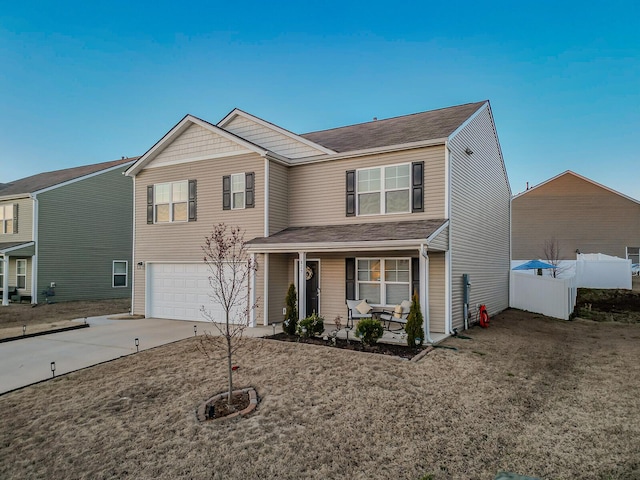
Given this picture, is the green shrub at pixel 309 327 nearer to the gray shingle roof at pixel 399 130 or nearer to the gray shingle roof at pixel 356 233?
the gray shingle roof at pixel 356 233

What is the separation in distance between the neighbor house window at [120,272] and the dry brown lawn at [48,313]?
1668mm

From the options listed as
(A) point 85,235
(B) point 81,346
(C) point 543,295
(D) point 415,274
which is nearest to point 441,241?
(D) point 415,274

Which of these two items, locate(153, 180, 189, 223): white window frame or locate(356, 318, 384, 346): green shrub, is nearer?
locate(356, 318, 384, 346): green shrub

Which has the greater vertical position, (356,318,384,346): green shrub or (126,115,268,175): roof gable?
(126,115,268,175): roof gable

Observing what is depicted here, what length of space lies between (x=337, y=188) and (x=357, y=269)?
8.96 feet

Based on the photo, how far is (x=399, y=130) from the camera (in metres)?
13.1

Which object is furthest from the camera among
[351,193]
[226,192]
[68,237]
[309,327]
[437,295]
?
[68,237]

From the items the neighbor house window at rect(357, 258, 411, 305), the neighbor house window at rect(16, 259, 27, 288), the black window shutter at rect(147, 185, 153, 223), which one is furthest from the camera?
the neighbor house window at rect(16, 259, 27, 288)

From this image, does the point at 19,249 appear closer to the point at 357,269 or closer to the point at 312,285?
the point at 312,285

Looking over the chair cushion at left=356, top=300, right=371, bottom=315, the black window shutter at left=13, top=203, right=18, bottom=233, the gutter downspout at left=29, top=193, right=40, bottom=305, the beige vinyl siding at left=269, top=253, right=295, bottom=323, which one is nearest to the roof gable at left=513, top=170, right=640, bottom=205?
the chair cushion at left=356, top=300, right=371, bottom=315

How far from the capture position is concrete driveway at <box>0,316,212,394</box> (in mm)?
7570

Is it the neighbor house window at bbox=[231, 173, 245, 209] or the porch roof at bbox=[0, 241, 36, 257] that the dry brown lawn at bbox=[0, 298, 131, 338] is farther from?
the neighbor house window at bbox=[231, 173, 245, 209]

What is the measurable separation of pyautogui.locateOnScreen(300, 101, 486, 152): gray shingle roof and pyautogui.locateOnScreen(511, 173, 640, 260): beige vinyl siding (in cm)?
1727

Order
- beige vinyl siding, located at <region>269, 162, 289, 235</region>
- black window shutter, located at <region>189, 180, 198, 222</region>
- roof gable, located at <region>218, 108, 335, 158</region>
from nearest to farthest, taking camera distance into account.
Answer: beige vinyl siding, located at <region>269, 162, 289, 235</region>
roof gable, located at <region>218, 108, 335, 158</region>
black window shutter, located at <region>189, 180, 198, 222</region>
